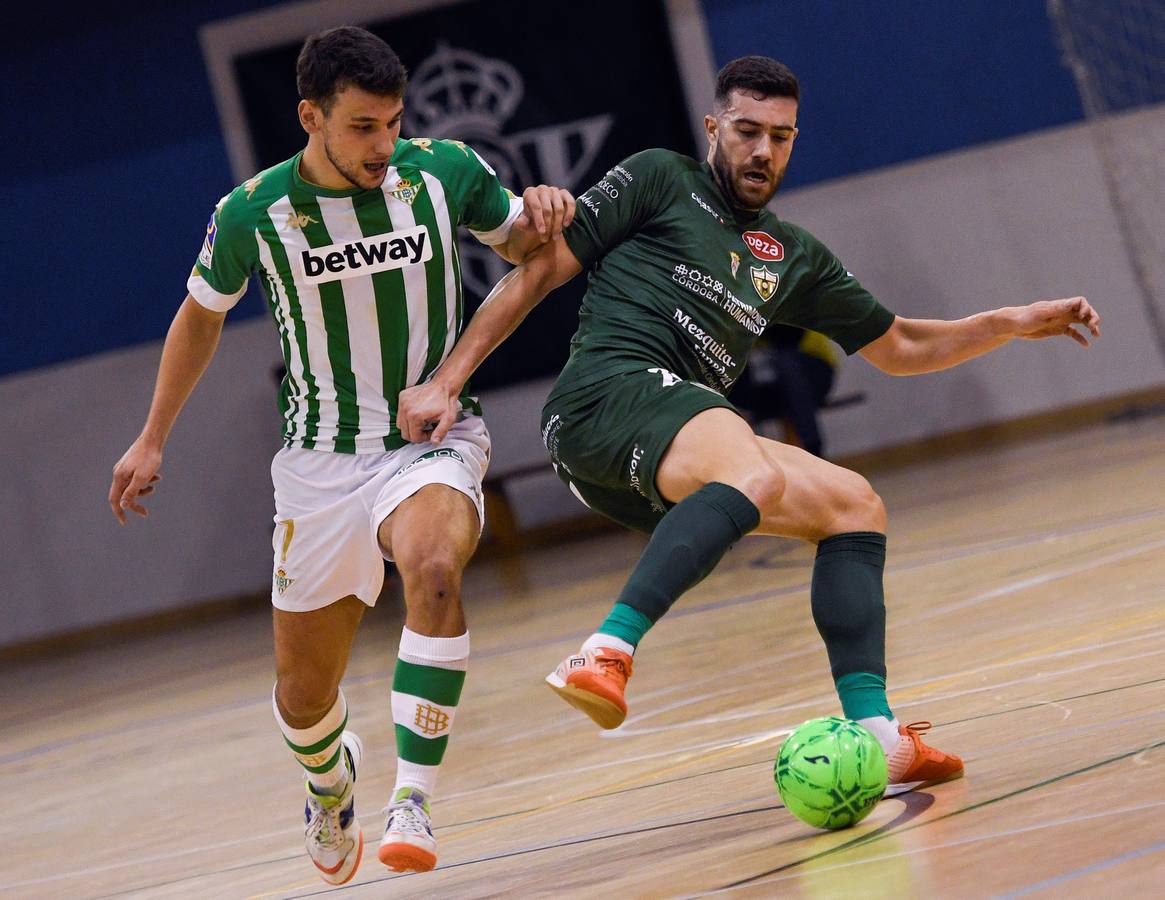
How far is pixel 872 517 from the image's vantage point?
338 centimetres

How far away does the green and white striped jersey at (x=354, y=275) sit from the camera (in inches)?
137

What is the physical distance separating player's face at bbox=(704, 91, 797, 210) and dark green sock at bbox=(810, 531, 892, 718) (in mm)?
834

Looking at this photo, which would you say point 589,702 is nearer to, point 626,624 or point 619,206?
point 626,624

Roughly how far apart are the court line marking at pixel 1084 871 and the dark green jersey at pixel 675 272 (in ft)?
5.21

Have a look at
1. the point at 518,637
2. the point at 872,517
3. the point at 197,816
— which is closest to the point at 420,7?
the point at 518,637

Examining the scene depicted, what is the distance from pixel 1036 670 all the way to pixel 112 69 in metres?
10.1

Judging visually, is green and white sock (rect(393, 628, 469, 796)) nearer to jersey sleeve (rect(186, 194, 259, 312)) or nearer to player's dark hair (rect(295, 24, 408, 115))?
jersey sleeve (rect(186, 194, 259, 312))

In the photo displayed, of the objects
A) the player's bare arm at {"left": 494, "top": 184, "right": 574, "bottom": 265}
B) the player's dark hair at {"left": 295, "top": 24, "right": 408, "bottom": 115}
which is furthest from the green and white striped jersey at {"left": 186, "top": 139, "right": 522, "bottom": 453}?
the player's dark hair at {"left": 295, "top": 24, "right": 408, "bottom": 115}

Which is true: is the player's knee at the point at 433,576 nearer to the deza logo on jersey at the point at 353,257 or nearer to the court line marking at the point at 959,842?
the deza logo on jersey at the point at 353,257

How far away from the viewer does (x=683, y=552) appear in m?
3.01

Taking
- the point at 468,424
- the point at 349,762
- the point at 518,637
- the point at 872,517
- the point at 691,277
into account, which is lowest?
the point at 518,637

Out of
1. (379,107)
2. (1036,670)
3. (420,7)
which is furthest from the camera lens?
(420,7)

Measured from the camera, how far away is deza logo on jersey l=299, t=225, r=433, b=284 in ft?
11.4

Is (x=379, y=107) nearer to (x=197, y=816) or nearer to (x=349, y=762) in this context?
(x=349, y=762)
